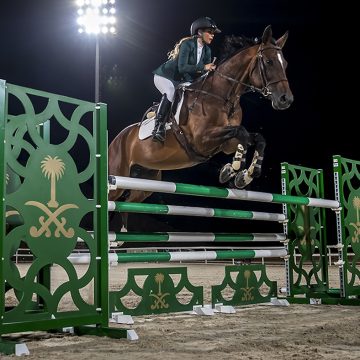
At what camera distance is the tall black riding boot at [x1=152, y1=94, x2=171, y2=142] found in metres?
4.67

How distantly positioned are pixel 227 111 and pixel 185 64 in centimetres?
51

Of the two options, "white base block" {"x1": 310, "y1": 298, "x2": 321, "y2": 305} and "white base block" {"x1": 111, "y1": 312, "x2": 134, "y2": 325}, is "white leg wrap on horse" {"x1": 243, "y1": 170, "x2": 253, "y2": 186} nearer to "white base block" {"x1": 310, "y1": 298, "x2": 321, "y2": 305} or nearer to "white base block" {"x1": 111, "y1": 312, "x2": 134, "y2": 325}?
"white base block" {"x1": 111, "y1": 312, "x2": 134, "y2": 325}

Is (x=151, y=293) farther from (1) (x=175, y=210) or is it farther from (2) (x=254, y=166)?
(2) (x=254, y=166)

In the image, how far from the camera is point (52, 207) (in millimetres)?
2932

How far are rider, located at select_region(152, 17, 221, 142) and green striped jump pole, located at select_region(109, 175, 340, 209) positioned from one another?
824 mm

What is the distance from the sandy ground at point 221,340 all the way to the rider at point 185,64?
5.54 feet

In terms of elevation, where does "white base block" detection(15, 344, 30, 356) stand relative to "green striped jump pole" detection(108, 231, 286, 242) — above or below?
below

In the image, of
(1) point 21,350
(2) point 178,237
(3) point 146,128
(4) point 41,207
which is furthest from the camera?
(3) point 146,128

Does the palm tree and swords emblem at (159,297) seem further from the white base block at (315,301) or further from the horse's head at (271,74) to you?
the white base block at (315,301)

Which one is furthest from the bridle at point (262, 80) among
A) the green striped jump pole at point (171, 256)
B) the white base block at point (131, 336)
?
the white base block at point (131, 336)

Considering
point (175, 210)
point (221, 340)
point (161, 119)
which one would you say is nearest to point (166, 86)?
point (161, 119)

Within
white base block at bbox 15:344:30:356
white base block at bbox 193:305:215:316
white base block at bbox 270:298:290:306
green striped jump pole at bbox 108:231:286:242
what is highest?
green striped jump pole at bbox 108:231:286:242

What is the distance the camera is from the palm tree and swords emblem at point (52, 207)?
2871 millimetres

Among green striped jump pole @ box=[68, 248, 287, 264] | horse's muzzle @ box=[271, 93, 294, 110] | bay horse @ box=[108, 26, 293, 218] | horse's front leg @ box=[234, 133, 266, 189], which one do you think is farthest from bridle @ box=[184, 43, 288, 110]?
green striped jump pole @ box=[68, 248, 287, 264]
